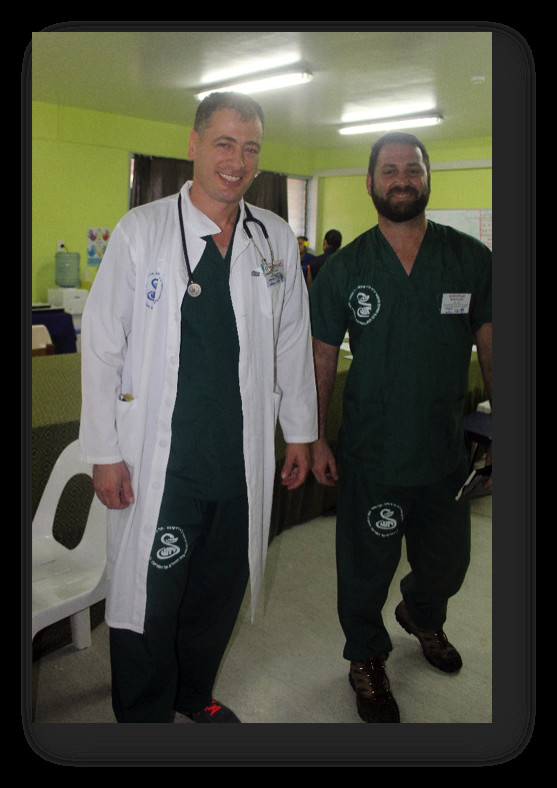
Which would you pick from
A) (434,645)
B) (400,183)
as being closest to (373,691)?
(434,645)

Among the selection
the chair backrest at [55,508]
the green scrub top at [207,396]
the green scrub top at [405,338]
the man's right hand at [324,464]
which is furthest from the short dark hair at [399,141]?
the chair backrest at [55,508]

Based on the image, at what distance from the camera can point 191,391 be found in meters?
1.24

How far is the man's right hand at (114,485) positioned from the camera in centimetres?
125

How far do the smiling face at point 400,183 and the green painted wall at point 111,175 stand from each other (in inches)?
0.9

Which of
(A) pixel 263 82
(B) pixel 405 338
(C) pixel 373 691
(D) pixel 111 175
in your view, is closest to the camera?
(A) pixel 263 82

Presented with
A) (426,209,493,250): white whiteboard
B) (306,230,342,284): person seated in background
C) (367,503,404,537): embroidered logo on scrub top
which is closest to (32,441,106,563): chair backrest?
(367,503,404,537): embroidered logo on scrub top

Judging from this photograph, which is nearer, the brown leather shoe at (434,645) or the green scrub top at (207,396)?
the green scrub top at (207,396)

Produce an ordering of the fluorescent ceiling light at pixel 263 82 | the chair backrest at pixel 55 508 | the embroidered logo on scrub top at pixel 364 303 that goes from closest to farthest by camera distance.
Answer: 1. the fluorescent ceiling light at pixel 263 82
2. the embroidered logo on scrub top at pixel 364 303
3. the chair backrest at pixel 55 508

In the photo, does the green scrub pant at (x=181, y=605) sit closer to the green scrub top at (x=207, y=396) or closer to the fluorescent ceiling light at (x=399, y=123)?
the green scrub top at (x=207, y=396)

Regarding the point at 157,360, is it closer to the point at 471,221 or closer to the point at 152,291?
the point at 152,291

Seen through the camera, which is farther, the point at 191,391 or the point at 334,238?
the point at 334,238

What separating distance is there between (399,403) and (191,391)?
1.51 ft

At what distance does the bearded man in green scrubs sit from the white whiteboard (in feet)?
0.05

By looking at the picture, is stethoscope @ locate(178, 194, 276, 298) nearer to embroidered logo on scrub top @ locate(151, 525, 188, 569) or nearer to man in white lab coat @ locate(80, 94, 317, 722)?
man in white lab coat @ locate(80, 94, 317, 722)
